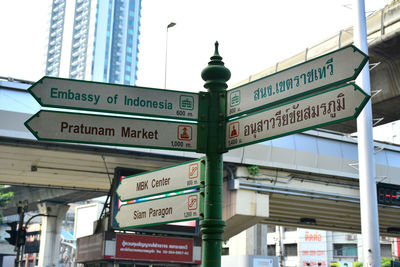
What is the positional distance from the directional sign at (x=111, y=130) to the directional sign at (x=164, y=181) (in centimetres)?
35

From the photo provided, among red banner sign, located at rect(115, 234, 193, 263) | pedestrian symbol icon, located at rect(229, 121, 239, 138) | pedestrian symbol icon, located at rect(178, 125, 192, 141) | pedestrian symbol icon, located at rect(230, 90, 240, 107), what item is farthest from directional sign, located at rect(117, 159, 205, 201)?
red banner sign, located at rect(115, 234, 193, 263)

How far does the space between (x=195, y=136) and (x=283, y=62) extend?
19.8m

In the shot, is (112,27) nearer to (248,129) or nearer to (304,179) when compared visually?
(304,179)

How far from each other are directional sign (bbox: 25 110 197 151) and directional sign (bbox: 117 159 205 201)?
1.14 feet

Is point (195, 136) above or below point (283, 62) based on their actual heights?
below

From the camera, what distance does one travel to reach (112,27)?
17400 centimetres

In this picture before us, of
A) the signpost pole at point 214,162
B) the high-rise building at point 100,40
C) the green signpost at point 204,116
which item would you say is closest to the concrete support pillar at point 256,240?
the green signpost at point 204,116

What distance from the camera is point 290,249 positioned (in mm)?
73188

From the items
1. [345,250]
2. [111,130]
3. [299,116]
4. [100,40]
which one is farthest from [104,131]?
[100,40]

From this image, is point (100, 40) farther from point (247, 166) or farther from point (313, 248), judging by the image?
point (247, 166)

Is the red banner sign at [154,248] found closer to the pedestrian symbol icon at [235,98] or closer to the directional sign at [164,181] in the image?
the directional sign at [164,181]

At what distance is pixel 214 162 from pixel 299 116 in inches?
44.3

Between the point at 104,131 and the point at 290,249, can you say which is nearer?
the point at 104,131

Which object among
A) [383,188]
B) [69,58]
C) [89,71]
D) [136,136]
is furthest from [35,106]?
[69,58]
